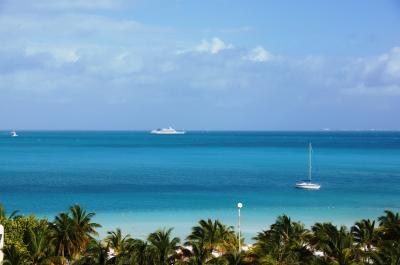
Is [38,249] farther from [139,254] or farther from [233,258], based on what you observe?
[233,258]

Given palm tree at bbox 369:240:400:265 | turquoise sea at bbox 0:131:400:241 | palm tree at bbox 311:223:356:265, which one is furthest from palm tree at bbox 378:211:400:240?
turquoise sea at bbox 0:131:400:241

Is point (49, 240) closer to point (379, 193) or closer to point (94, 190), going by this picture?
point (94, 190)

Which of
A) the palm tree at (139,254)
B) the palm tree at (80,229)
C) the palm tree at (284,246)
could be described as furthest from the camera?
the palm tree at (80,229)

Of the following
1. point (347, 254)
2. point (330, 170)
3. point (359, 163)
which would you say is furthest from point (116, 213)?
point (359, 163)

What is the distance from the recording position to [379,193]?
112438 mm

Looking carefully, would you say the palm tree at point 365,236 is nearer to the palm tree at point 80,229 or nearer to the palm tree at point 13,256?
the palm tree at point 80,229

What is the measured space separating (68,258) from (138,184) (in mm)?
75628

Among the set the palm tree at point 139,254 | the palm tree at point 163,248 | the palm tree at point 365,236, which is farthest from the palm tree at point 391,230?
the palm tree at point 139,254

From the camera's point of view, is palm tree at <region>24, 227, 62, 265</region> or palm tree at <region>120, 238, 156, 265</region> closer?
palm tree at <region>120, 238, 156, 265</region>

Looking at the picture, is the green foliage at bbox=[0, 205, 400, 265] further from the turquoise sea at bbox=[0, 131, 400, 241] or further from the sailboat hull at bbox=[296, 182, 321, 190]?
the sailboat hull at bbox=[296, 182, 321, 190]

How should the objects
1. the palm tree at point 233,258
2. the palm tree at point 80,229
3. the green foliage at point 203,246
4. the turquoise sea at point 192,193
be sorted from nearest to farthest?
the green foliage at point 203,246, the palm tree at point 233,258, the palm tree at point 80,229, the turquoise sea at point 192,193

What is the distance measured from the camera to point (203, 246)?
47781 mm

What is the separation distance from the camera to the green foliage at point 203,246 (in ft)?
132

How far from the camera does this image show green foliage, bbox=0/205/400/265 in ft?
132
